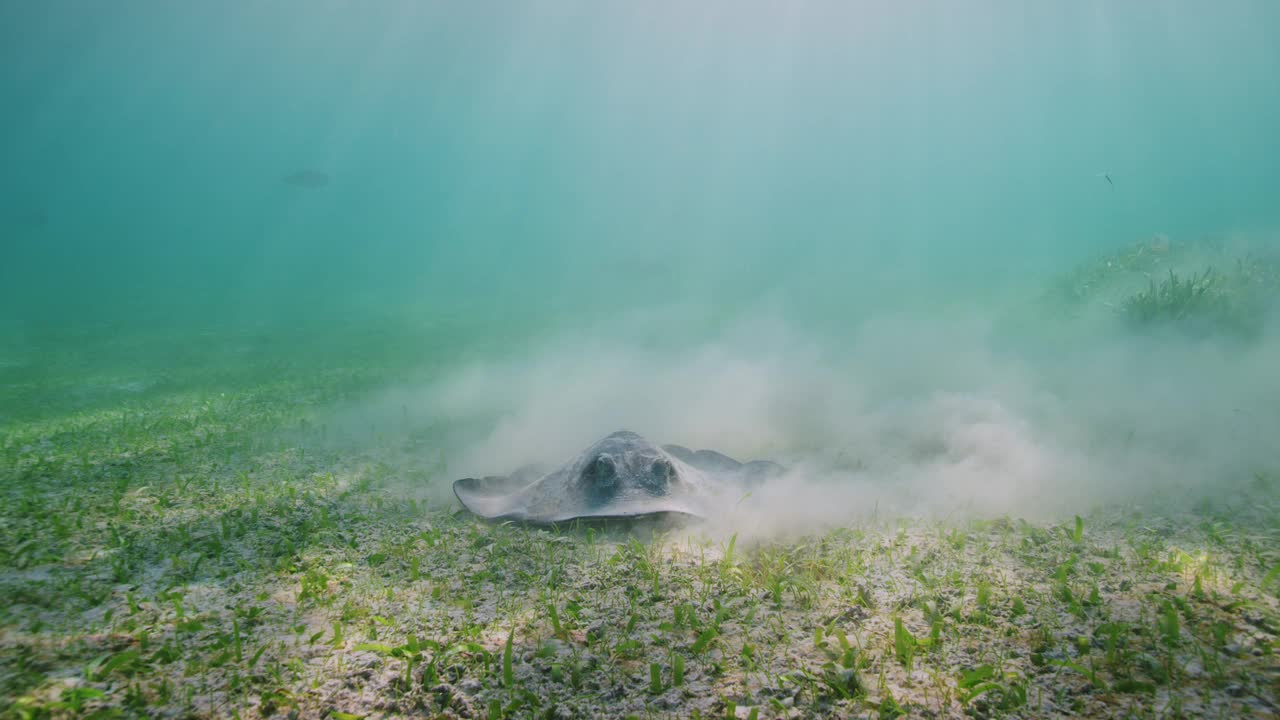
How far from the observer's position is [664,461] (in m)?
4.01

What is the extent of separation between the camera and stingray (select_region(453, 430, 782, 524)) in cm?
373

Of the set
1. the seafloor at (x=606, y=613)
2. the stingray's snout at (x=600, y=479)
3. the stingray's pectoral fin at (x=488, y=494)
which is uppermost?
the stingray's snout at (x=600, y=479)

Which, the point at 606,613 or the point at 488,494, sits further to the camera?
the point at 488,494

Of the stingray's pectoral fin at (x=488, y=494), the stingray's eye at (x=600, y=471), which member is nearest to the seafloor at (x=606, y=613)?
the stingray's pectoral fin at (x=488, y=494)

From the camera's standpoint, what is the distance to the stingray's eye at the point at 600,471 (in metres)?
3.90

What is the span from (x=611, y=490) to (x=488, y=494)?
4.41 ft

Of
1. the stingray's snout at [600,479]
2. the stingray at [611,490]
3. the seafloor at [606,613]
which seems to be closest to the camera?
the seafloor at [606,613]

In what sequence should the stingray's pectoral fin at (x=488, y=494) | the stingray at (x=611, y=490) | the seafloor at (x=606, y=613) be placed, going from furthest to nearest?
the stingray's pectoral fin at (x=488, y=494) < the stingray at (x=611, y=490) < the seafloor at (x=606, y=613)

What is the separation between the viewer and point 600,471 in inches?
156

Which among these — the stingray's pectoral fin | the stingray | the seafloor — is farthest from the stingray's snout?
the stingray's pectoral fin

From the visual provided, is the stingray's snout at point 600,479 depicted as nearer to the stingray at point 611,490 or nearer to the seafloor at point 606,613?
the stingray at point 611,490

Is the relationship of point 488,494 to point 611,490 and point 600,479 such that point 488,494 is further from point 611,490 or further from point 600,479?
point 611,490

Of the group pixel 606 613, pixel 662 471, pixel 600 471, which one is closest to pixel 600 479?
pixel 600 471

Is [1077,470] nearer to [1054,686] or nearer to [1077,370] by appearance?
[1054,686]
